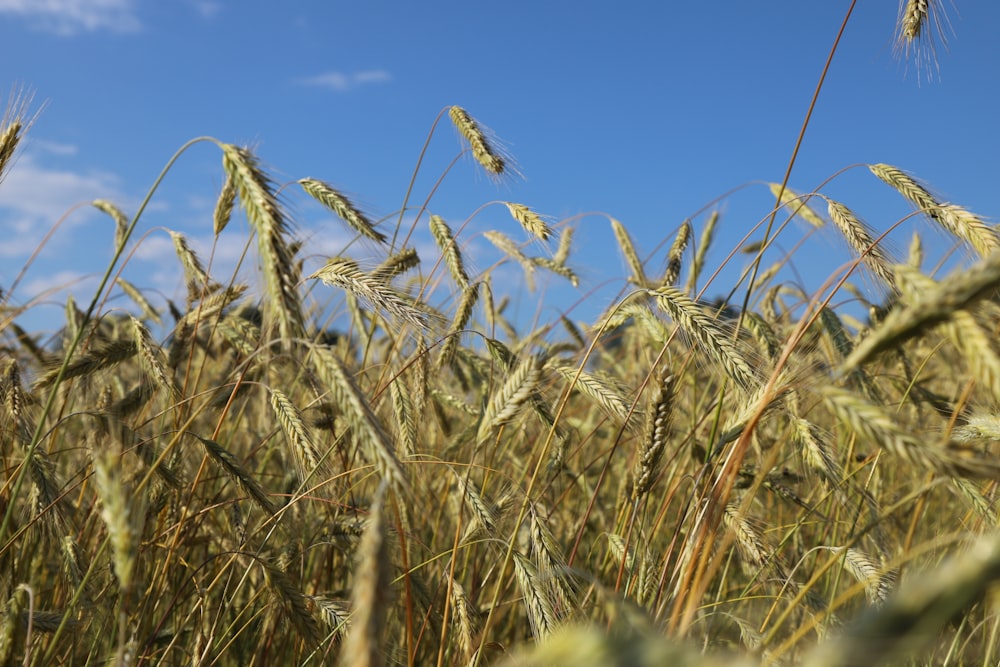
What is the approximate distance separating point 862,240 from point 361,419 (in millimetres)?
1903

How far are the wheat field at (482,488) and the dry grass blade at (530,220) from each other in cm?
2

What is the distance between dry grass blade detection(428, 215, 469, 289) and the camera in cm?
314

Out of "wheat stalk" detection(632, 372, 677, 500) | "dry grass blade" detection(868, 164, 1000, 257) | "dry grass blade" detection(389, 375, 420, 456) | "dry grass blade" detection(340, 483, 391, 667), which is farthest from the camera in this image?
"dry grass blade" detection(389, 375, 420, 456)

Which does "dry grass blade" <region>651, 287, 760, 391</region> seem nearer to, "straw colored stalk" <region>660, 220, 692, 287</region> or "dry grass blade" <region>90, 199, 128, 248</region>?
"straw colored stalk" <region>660, 220, 692, 287</region>

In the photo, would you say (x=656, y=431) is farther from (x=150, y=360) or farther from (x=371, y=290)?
(x=150, y=360)

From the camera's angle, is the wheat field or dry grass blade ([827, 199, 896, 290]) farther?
dry grass blade ([827, 199, 896, 290])

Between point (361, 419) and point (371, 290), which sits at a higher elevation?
point (371, 290)

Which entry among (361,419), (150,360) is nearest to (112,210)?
(150,360)

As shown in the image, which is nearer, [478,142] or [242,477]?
[242,477]

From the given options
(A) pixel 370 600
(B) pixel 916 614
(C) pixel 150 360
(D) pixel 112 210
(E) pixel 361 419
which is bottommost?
(B) pixel 916 614

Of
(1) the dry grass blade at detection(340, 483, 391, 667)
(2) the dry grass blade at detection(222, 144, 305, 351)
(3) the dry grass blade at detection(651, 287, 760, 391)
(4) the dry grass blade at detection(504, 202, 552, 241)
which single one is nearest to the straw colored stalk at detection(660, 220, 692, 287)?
(4) the dry grass blade at detection(504, 202, 552, 241)

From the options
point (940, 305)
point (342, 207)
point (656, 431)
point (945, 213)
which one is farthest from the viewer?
point (342, 207)

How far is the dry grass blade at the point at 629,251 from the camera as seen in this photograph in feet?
13.5

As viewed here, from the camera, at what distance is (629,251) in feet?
14.4
